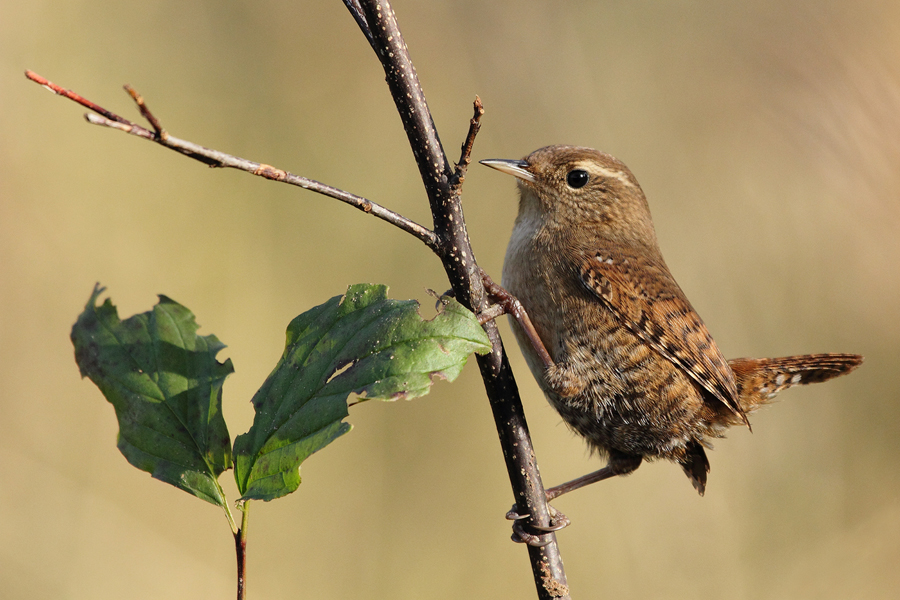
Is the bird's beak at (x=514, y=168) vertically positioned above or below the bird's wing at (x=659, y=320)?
above

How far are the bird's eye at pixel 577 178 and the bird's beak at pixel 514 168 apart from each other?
0.18 meters

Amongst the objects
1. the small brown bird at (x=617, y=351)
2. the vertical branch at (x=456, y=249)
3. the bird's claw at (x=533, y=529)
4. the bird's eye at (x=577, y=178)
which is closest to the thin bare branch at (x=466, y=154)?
the vertical branch at (x=456, y=249)

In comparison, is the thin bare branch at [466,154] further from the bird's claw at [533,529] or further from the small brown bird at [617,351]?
the small brown bird at [617,351]

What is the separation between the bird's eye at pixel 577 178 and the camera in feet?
10.4

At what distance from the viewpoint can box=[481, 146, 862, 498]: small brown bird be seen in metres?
2.64

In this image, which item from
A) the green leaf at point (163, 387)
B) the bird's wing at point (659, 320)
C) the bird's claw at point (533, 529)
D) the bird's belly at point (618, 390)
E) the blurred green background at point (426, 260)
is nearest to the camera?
the green leaf at point (163, 387)

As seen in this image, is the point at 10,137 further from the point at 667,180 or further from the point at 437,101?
the point at 667,180

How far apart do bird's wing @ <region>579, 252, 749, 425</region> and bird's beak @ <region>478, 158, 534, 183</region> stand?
51 cm

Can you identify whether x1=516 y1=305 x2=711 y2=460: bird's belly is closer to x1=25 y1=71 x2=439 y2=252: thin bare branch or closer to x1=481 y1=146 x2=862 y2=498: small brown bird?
x1=481 y1=146 x2=862 y2=498: small brown bird

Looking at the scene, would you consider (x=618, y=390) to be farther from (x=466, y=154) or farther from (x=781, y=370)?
(x=466, y=154)

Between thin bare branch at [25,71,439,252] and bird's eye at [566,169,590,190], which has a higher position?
bird's eye at [566,169,590,190]

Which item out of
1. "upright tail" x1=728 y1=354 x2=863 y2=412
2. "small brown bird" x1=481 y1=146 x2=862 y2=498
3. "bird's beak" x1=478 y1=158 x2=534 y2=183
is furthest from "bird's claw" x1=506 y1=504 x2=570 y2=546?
"bird's beak" x1=478 y1=158 x2=534 y2=183

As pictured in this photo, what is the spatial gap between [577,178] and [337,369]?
6.98 ft

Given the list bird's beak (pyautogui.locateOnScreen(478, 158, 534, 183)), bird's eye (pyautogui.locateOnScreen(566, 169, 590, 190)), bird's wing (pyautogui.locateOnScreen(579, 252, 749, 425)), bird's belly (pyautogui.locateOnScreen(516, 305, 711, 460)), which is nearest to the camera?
bird's belly (pyautogui.locateOnScreen(516, 305, 711, 460))
